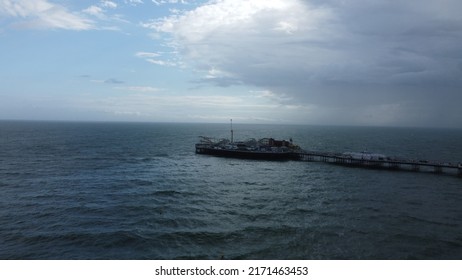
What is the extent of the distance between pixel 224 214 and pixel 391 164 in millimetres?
56306

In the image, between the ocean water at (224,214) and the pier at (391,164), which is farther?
the pier at (391,164)

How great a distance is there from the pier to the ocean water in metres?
4.45

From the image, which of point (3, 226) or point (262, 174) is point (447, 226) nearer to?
point (262, 174)

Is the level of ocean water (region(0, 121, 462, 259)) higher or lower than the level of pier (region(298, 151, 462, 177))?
lower

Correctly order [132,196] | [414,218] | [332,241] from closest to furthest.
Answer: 1. [332,241]
2. [414,218]
3. [132,196]

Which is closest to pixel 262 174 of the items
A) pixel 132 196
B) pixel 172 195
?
pixel 172 195

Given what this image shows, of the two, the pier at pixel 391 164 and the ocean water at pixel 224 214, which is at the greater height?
the pier at pixel 391 164

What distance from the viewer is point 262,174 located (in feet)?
230

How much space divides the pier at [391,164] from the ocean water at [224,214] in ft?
14.6

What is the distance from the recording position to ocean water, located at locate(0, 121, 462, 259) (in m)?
31.0

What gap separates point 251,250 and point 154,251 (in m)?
9.05

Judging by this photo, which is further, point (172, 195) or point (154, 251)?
point (172, 195)

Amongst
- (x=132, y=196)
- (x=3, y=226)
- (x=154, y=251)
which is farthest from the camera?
(x=132, y=196)

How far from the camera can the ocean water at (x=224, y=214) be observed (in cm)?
3102
